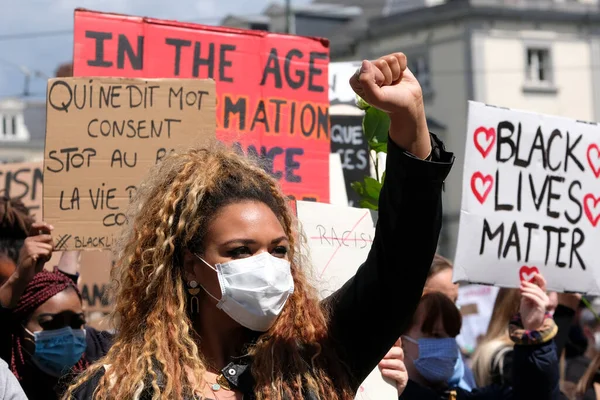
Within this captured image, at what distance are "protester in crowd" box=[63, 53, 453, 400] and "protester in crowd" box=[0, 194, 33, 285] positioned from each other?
5.53ft

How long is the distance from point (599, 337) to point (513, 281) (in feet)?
36.5

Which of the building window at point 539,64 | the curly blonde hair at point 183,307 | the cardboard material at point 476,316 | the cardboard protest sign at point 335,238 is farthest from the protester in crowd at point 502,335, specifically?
the building window at point 539,64

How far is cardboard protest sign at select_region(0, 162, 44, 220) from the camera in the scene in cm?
609

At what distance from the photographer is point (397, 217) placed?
2.57m

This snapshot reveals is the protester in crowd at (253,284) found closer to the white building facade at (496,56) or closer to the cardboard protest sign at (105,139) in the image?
the cardboard protest sign at (105,139)

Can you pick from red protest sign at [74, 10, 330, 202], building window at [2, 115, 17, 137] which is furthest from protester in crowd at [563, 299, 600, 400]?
building window at [2, 115, 17, 137]

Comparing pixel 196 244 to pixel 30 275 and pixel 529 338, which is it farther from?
pixel 529 338

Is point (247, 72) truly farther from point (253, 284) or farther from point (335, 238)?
point (253, 284)

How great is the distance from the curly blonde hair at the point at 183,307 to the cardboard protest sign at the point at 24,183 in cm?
325

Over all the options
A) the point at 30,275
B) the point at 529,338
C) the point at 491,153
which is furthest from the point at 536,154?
the point at 30,275

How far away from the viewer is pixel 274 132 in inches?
183

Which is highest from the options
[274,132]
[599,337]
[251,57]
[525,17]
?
[525,17]

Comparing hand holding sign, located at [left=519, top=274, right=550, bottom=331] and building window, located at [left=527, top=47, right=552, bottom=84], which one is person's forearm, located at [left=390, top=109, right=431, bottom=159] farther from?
building window, located at [left=527, top=47, right=552, bottom=84]

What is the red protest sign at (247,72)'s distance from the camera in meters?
4.52
